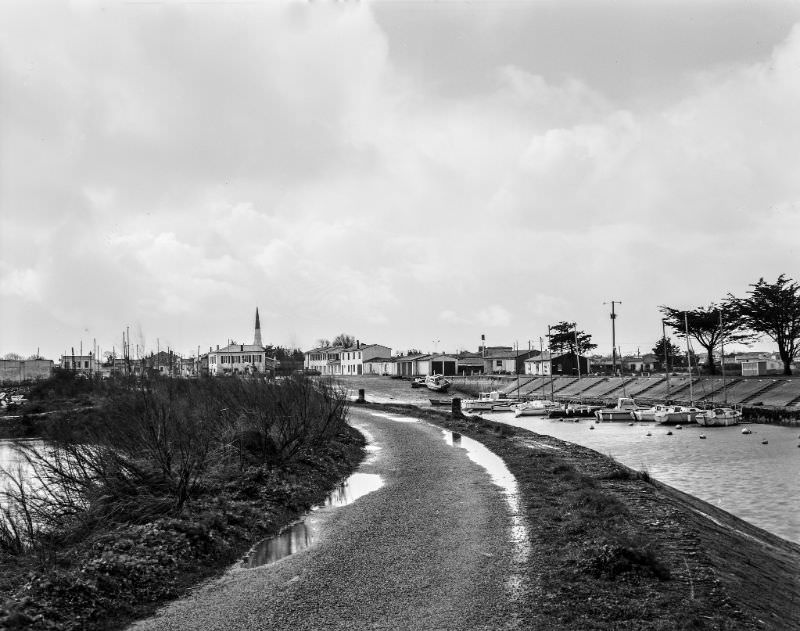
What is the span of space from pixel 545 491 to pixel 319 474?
683 centimetres

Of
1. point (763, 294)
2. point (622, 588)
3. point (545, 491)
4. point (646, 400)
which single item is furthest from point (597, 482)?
point (763, 294)

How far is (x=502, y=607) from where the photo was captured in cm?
866

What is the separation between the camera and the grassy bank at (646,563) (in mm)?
8516

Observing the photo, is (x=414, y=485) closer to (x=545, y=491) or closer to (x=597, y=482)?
(x=545, y=491)

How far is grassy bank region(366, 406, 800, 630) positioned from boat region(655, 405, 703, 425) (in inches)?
1390

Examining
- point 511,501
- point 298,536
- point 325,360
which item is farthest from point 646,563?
point 325,360

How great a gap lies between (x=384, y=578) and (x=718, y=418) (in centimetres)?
4489

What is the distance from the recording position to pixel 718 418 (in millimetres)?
48656

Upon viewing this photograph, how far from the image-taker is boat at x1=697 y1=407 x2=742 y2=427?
4847 centimetres

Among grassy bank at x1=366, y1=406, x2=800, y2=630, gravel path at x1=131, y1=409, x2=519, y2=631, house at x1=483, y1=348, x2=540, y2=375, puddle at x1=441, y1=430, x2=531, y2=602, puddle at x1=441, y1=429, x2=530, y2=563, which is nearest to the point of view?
gravel path at x1=131, y1=409, x2=519, y2=631

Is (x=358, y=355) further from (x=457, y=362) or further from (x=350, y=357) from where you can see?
(x=457, y=362)

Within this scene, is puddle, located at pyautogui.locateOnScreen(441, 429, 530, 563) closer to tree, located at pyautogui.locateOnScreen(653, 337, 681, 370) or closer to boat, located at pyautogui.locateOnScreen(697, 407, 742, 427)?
boat, located at pyautogui.locateOnScreen(697, 407, 742, 427)

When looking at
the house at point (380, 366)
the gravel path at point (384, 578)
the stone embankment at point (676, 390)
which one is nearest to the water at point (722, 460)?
the stone embankment at point (676, 390)

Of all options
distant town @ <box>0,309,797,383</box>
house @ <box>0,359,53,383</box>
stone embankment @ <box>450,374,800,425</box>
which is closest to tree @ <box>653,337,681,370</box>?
distant town @ <box>0,309,797,383</box>
